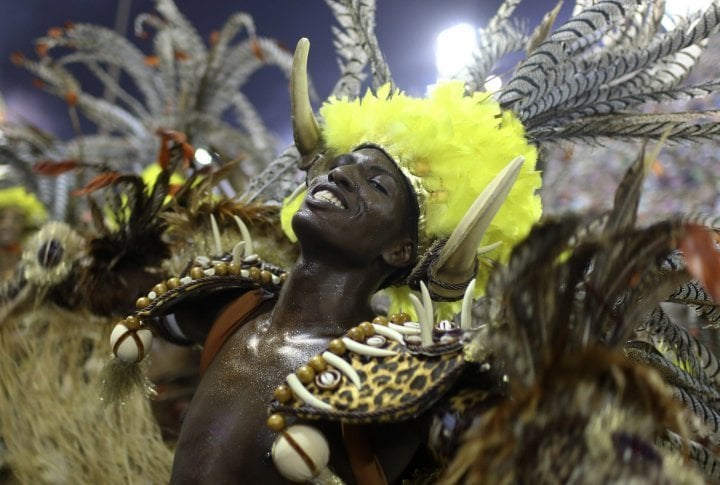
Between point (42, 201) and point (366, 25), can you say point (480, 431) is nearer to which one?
point (366, 25)

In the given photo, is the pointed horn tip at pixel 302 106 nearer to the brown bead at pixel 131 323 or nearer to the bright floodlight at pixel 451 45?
the brown bead at pixel 131 323

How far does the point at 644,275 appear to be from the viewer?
0.61 m

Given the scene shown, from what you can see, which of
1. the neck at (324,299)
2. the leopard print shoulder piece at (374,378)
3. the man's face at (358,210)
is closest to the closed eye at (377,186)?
the man's face at (358,210)

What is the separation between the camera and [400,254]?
3.14 feet

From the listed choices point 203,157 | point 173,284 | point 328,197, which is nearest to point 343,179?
point 328,197

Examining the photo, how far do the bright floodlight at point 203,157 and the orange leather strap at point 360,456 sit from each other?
882 millimetres

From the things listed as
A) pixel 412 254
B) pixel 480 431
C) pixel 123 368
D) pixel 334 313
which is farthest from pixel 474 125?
pixel 123 368

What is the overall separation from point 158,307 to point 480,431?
2.19ft

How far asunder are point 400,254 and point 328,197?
15 centimetres

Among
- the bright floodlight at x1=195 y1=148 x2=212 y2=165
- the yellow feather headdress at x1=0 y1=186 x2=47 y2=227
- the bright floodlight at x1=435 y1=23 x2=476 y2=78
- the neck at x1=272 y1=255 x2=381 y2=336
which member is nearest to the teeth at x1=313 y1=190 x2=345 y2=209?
the neck at x1=272 y1=255 x2=381 y2=336

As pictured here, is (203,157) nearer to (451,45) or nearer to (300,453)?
(451,45)

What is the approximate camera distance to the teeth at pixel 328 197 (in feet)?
2.95

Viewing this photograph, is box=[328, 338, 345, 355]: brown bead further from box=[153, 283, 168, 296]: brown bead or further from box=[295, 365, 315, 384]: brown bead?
box=[153, 283, 168, 296]: brown bead

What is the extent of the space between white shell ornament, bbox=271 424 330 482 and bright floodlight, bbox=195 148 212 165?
2.88ft
